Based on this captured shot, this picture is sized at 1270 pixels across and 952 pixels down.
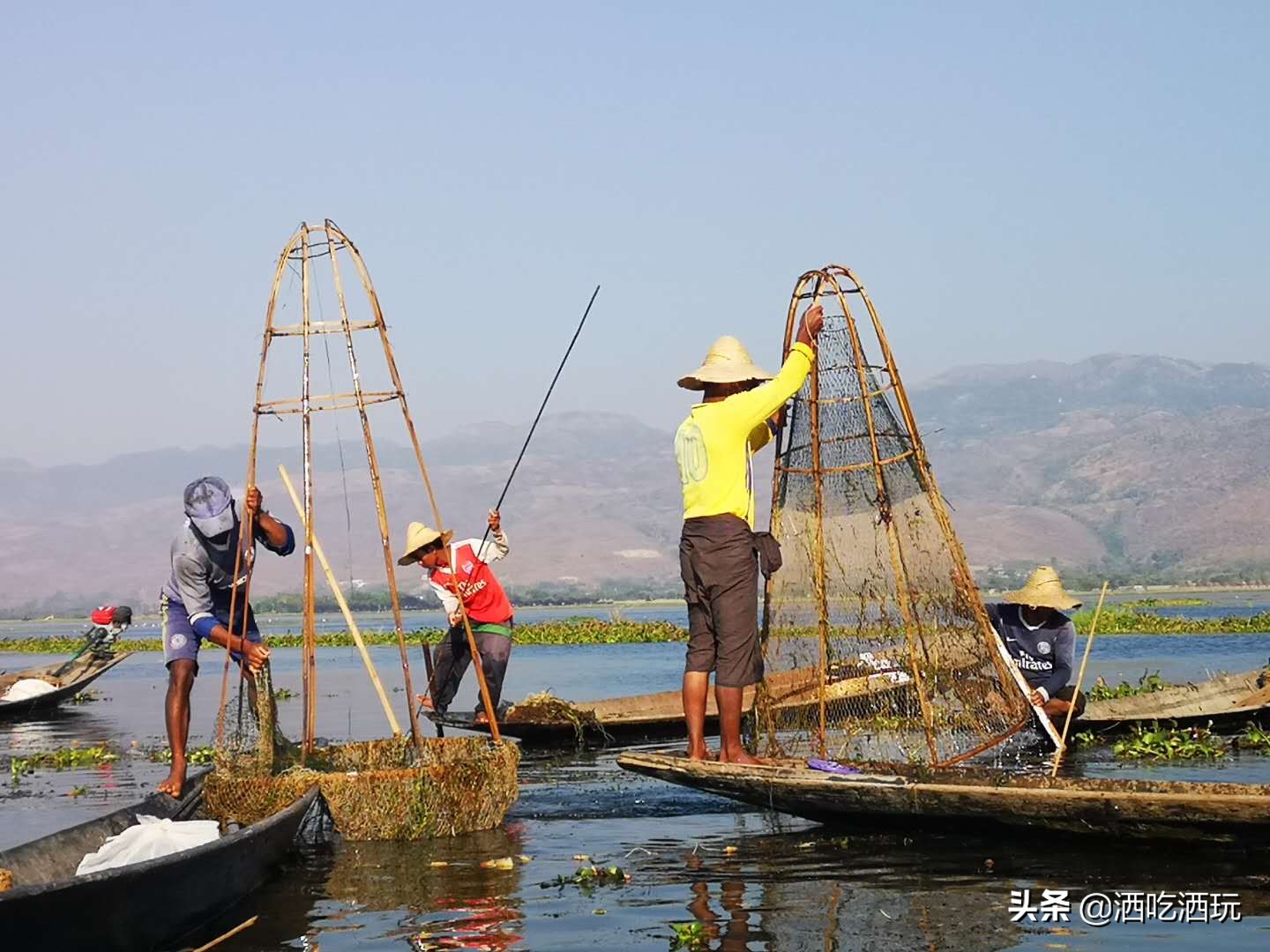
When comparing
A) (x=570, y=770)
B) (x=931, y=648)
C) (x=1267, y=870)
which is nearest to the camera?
(x=1267, y=870)

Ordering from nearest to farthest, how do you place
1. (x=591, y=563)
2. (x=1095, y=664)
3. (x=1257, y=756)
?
(x=1257, y=756) < (x=1095, y=664) < (x=591, y=563)

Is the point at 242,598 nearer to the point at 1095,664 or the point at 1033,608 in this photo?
the point at 1033,608

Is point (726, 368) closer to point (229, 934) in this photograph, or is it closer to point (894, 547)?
point (894, 547)

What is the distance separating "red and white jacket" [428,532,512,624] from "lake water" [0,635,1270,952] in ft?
4.50

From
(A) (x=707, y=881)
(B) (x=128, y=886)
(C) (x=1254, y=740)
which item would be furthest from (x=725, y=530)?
(C) (x=1254, y=740)

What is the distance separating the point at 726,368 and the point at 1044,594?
331cm

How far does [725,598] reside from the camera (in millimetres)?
8055

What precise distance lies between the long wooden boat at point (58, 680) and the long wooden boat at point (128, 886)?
1145 cm

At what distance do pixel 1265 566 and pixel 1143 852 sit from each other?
154m

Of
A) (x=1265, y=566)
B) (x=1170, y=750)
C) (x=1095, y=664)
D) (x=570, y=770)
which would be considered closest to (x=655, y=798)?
(x=570, y=770)

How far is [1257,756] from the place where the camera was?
10.6 m

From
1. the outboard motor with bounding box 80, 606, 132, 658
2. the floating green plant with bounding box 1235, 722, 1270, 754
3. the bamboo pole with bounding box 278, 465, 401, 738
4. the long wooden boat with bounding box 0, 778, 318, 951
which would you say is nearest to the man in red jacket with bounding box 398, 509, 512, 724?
the bamboo pole with bounding box 278, 465, 401, 738

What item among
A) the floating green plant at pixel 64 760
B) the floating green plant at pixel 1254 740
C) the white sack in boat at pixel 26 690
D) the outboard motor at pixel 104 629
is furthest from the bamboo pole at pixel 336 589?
the outboard motor at pixel 104 629

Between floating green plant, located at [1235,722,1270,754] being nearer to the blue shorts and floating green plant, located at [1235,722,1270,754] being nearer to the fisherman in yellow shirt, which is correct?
the fisherman in yellow shirt
